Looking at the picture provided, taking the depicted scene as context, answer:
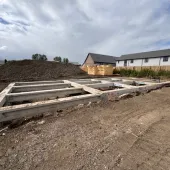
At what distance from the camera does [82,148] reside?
1646mm

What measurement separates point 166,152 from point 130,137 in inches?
18.8

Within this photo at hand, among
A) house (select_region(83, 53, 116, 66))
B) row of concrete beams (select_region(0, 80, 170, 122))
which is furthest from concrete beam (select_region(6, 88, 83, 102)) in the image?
house (select_region(83, 53, 116, 66))

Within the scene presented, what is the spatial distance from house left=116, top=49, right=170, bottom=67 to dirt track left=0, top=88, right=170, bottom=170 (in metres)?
24.9

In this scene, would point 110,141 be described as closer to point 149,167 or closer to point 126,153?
point 126,153

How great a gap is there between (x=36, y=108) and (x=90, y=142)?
1405 mm

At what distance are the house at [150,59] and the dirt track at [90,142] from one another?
24872mm

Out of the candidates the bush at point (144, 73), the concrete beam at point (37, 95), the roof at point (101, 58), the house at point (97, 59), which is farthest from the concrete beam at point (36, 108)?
the roof at point (101, 58)

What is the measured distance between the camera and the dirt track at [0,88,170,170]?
140 centimetres

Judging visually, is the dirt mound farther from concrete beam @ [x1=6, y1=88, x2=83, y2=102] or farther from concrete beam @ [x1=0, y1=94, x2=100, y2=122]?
concrete beam @ [x1=0, y1=94, x2=100, y2=122]

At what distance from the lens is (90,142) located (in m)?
1.77

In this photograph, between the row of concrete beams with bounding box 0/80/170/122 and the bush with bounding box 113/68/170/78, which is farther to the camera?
the bush with bounding box 113/68/170/78

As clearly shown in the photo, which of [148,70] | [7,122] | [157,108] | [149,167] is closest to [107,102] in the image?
[157,108]

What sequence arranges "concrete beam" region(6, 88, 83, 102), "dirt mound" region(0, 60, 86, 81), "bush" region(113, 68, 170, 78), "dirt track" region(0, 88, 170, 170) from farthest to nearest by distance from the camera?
1. "bush" region(113, 68, 170, 78)
2. "dirt mound" region(0, 60, 86, 81)
3. "concrete beam" region(6, 88, 83, 102)
4. "dirt track" region(0, 88, 170, 170)

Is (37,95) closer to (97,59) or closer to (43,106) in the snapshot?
(43,106)
